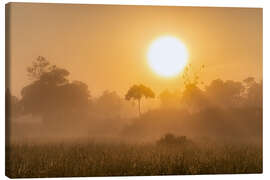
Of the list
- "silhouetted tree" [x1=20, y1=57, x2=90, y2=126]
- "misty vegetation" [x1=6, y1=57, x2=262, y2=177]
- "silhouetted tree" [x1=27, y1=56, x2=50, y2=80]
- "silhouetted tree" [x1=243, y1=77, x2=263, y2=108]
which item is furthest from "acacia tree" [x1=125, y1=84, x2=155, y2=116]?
"silhouetted tree" [x1=243, y1=77, x2=263, y2=108]

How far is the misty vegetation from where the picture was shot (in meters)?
10.0

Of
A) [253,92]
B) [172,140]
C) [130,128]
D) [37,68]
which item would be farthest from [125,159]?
[253,92]

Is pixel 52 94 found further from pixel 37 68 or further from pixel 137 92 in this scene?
pixel 137 92

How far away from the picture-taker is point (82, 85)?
10297mm

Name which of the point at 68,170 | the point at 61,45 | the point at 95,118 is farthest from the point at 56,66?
the point at 68,170

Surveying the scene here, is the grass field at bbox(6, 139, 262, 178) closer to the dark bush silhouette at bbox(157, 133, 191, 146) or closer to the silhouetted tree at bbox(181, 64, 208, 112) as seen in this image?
the dark bush silhouette at bbox(157, 133, 191, 146)

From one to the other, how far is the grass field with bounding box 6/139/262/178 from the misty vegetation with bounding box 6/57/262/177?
0.02 m

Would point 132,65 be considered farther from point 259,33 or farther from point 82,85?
point 259,33

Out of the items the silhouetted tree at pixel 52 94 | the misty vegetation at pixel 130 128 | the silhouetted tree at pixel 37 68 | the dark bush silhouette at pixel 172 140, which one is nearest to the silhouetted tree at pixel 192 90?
the misty vegetation at pixel 130 128

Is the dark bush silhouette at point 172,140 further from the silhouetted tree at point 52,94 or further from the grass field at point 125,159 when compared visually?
the silhouetted tree at point 52,94

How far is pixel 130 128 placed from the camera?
10445mm

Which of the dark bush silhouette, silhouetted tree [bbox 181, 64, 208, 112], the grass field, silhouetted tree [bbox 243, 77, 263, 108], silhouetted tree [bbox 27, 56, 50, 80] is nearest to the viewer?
the grass field

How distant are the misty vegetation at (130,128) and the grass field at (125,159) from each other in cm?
2

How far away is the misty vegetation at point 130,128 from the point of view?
10.0 meters
